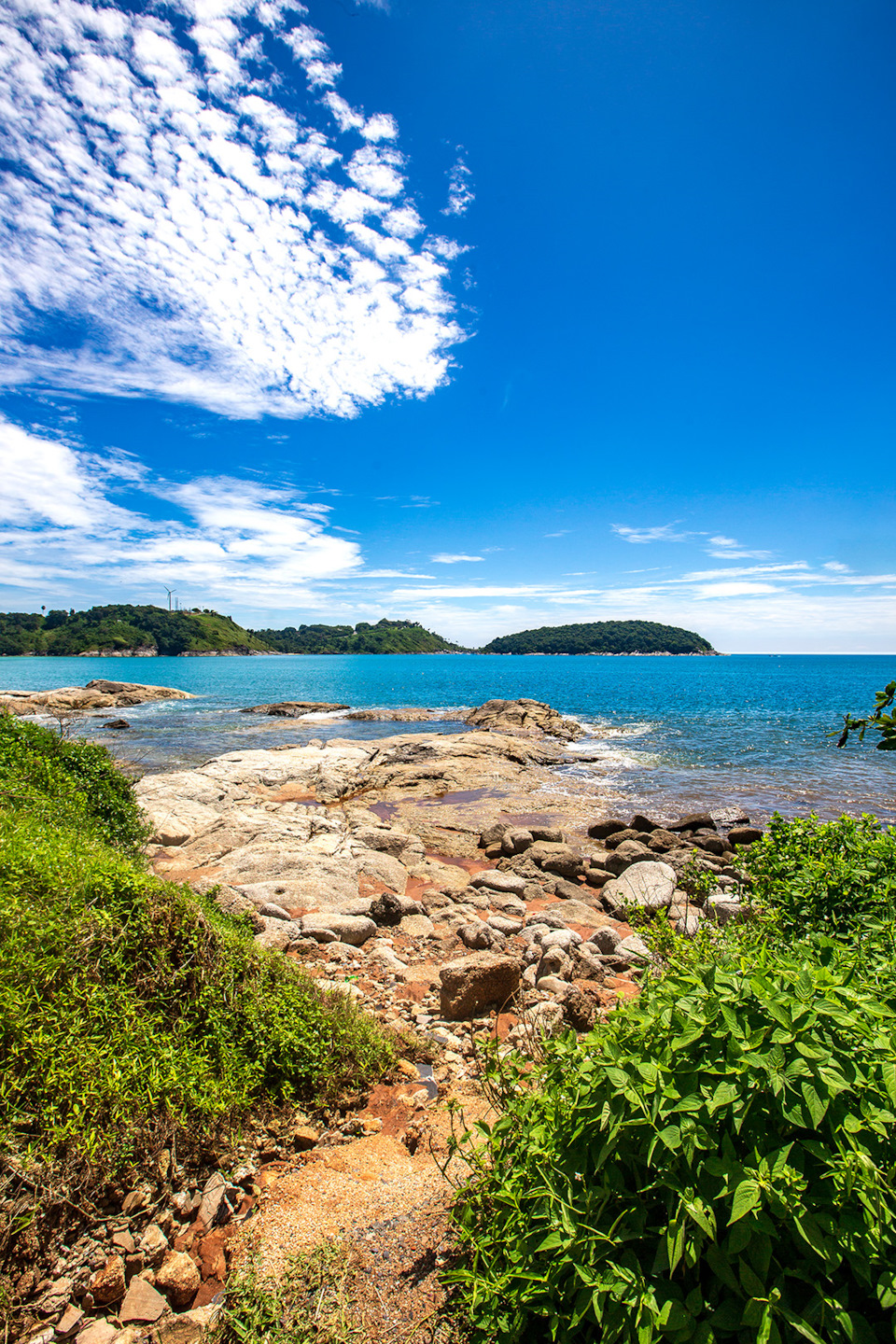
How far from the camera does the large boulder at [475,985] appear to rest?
7.09 meters

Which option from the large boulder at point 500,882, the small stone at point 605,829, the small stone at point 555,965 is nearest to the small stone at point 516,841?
the large boulder at point 500,882

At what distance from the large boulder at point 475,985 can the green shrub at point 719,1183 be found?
4.31 m

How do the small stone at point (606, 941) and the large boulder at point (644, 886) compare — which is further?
the large boulder at point (644, 886)

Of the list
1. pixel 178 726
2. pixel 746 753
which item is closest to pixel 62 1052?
pixel 746 753

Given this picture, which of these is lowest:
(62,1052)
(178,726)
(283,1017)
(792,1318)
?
(178,726)

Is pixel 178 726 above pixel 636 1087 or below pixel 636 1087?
below

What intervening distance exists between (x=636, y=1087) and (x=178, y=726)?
47.2 m

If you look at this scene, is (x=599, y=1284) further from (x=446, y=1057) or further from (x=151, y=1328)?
(x=446, y=1057)

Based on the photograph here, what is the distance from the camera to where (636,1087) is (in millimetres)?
2416

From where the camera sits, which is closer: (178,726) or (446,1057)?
(446,1057)

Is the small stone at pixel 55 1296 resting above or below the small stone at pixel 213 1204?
above

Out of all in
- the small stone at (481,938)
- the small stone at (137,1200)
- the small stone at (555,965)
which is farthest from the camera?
the small stone at (481,938)

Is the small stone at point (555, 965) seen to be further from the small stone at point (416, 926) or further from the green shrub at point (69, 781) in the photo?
the green shrub at point (69, 781)

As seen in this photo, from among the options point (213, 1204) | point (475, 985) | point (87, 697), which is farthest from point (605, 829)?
point (87, 697)
